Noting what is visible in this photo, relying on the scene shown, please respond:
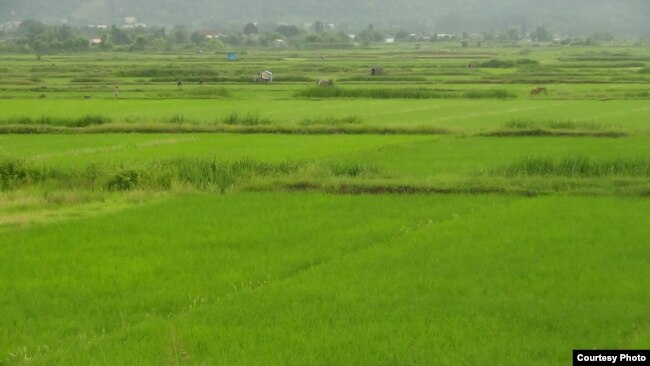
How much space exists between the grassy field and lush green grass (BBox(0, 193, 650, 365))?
0.02 meters

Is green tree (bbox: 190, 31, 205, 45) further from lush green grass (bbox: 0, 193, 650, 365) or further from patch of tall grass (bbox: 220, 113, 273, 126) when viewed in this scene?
lush green grass (bbox: 0, 193, 650, 365)

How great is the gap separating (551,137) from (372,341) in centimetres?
1263

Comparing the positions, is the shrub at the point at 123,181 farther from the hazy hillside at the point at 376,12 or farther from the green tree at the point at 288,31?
the hazy hillside at the point at 376,12

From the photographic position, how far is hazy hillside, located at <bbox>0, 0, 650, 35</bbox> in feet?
519

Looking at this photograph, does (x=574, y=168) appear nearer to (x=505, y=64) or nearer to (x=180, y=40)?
(x=505, y=64)

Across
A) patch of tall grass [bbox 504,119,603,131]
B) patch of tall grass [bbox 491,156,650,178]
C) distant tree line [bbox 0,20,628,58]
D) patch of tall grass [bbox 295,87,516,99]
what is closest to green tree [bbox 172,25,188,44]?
distant tree line [bbox 0,20,628,58]

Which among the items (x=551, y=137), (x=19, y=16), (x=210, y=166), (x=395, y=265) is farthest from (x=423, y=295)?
(x=19, y=16)

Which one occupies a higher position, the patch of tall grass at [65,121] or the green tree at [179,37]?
the patch of tall grass at [65,121]

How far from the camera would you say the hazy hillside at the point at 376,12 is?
158 m

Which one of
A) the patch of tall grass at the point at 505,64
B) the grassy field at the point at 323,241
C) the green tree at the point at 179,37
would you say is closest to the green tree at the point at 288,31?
the green tree at the point at 179,37

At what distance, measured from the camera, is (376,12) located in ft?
559

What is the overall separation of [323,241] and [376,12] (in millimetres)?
164975

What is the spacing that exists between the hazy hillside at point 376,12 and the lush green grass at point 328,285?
149610 mm

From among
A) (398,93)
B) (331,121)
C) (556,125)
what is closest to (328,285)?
(556,125)
